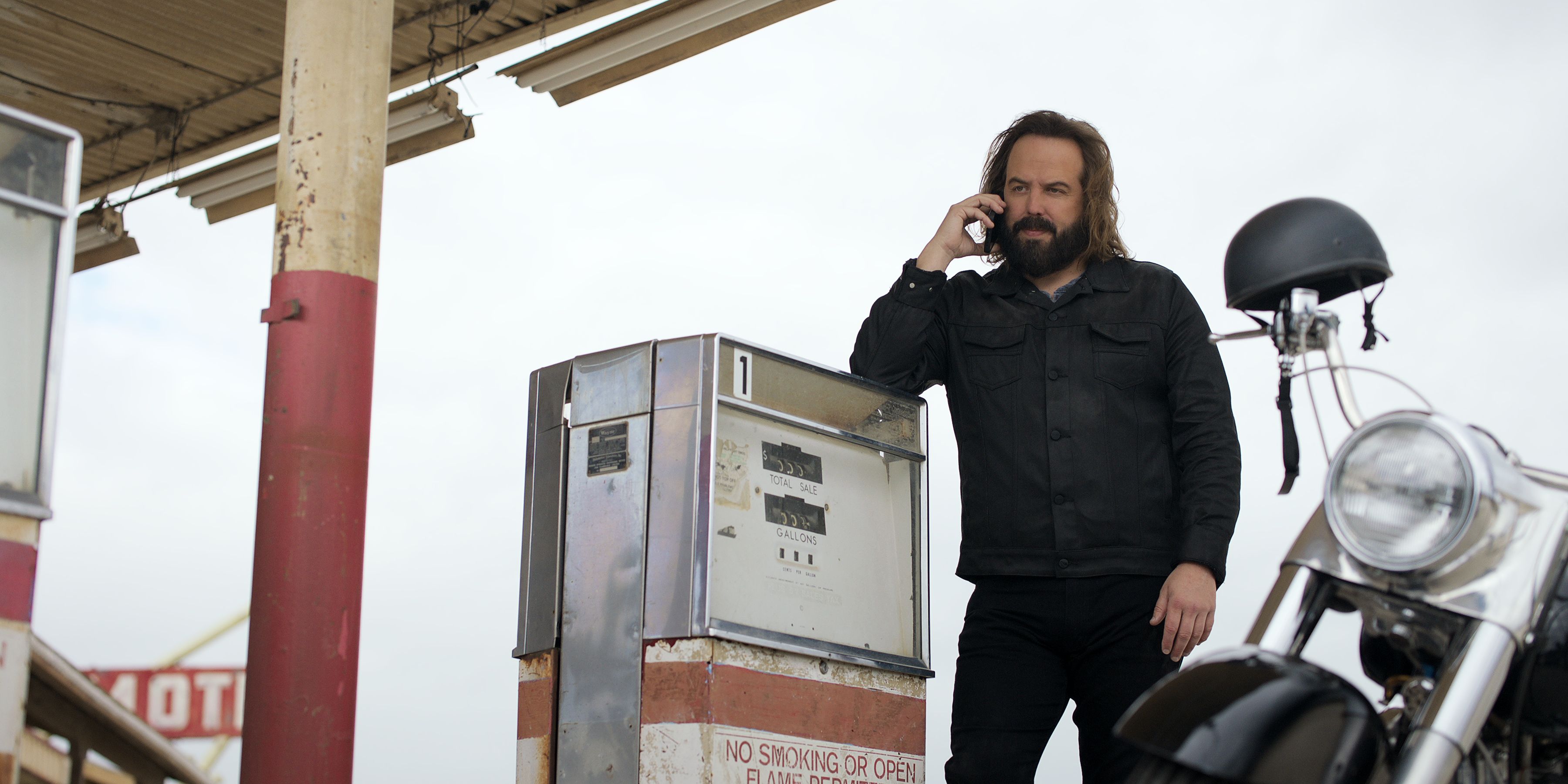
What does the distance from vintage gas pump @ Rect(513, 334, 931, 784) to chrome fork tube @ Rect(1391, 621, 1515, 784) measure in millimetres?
2036

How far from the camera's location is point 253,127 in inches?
339

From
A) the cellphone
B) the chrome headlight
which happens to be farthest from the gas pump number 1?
the chrome headlight

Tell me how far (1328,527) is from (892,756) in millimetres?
2327

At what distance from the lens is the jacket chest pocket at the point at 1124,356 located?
3861 millimetres

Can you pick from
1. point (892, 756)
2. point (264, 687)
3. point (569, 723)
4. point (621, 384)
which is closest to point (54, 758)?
point (264, 687)

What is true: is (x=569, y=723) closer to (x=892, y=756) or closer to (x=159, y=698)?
(x=892, y=756)

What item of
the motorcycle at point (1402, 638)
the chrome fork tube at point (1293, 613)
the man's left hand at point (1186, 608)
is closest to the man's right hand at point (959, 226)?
the man's left hand at point (1186, 608)

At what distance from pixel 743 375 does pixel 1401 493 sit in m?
2.24

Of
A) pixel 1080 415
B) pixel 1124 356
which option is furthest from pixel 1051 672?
pixel 1124 356

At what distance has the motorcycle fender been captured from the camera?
2.04 metres

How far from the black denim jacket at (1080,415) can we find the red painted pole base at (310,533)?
5.66 feet

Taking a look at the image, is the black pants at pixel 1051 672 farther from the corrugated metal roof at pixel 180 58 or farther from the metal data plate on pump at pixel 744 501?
the corrugated metal roof at pixel 180 58

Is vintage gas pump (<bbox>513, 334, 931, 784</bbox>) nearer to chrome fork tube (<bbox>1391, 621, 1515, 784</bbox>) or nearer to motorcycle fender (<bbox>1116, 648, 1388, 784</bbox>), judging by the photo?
motorcycle fender (<bbox>1116, 648, 1388, 784</bbox>)

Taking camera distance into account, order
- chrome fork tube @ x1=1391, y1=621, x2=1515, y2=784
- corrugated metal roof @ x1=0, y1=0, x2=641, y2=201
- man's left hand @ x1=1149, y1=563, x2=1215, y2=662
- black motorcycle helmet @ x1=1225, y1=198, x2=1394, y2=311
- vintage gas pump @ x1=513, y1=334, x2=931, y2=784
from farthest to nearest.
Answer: corrugated metal roof @ x1=0, y1=0, x2=641, y2=201 → vintage gas pump @ x1=513, y1=334, x2=931, y2=784 → man's left hand @ x1=1149, y1=563, x2=1215, y2=662 → black motorcycle helmet @ x1=1225, y1=198, x2=1394, y2=311 → chrome fork tube @ x1=1391, y1=621, x2=1515, y2=784
